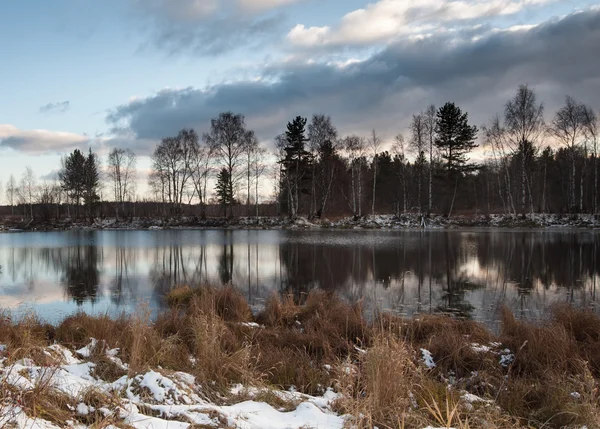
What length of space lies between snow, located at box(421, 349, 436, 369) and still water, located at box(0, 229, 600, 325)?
5.68ft

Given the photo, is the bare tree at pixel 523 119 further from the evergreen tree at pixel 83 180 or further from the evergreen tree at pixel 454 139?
the evergreen tree at pixel 83 180

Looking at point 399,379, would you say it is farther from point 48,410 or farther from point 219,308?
point 219,308

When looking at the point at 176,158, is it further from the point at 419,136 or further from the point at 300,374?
the point at 300,374

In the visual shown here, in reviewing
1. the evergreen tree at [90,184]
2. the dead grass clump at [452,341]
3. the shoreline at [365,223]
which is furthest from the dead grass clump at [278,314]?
the evergreen tree at [90,184]

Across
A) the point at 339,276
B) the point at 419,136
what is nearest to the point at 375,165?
the point at 419,136

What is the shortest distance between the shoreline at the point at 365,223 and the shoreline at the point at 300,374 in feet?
128

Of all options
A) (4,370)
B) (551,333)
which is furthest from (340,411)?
(551,333)

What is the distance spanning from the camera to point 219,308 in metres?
9.77

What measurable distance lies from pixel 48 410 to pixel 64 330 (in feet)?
15.5

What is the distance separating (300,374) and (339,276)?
989 cm

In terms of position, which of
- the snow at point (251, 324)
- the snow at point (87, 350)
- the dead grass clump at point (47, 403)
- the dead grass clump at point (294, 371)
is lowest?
the snow at point (251, 324)

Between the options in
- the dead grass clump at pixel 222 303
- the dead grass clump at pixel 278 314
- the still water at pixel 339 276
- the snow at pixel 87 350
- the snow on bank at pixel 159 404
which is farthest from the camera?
the still water at pixel 339 276

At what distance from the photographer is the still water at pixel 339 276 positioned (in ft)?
36.6

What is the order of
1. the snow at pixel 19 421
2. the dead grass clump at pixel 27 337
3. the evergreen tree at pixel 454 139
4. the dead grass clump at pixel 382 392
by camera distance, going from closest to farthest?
the snow at pixel 19 421, the dead grass clump at pixel 382 392, the dead grass clump at pixel 27 337, the evergreen tree at pixel 454 139
